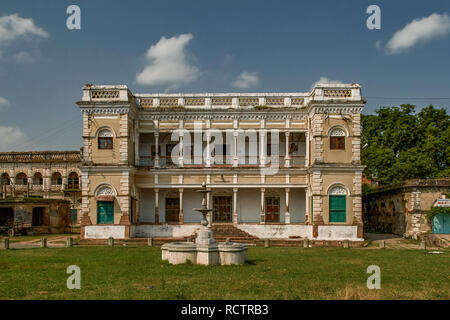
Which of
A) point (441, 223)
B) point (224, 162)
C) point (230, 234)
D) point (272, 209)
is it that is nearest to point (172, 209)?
point (224, 162)

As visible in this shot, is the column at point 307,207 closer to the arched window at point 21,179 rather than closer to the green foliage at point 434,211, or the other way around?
the green foliage at point 434,211

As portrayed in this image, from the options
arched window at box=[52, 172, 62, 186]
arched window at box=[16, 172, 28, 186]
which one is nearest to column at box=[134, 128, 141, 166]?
arched window at box=[52, 172, 62, 186]

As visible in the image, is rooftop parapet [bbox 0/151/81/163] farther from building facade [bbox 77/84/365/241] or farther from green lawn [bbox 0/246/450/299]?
green lawn [bbox 0/246/450/299]

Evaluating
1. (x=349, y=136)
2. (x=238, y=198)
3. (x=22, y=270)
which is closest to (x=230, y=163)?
(x=238, y=198)

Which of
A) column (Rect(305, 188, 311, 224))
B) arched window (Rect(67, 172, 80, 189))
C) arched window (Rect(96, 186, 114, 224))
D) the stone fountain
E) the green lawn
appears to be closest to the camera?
the green lawn

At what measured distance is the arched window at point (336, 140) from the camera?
29281 mm

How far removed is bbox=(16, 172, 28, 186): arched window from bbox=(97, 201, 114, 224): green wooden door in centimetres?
2032

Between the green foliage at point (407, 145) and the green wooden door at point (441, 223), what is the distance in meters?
5.82

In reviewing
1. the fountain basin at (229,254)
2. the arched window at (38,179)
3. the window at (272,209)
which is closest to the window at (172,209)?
the window at (272,209)

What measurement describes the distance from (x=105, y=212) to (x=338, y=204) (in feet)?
46.4

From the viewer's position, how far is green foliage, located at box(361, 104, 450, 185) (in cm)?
3538

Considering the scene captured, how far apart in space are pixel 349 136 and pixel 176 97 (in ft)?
37.3

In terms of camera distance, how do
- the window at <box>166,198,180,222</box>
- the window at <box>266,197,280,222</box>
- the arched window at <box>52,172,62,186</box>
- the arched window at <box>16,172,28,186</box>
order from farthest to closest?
the arched window at <box>52,172,62,186</box>
the arched window at <box>16,172,28,186</box>
the window at <box>166,198,180,222</box>
the window at <box>266,197,280,222</box>

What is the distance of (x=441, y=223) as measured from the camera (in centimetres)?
2978
